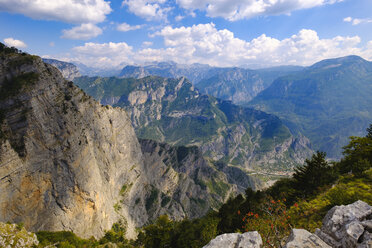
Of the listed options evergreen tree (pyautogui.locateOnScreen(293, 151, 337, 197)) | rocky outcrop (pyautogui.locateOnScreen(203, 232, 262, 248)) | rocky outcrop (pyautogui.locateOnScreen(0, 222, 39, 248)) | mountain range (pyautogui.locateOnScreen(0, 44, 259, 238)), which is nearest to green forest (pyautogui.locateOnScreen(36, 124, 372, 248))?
evergreen tree (pyautogui.locateOnScreen(293, 151, 337, 197))

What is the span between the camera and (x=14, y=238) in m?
42.0

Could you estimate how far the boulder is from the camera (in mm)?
13195

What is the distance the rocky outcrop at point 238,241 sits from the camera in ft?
46.8

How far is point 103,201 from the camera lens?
104 m

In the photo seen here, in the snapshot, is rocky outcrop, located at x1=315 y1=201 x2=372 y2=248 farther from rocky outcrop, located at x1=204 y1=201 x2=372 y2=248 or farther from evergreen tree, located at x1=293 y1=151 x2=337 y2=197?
evergreen tree, located at x1=293 y1=151 x2=337 y2=197

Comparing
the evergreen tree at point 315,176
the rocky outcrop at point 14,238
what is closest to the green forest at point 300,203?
the evergreen tree at point 315,176

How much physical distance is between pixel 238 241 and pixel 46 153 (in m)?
78.0

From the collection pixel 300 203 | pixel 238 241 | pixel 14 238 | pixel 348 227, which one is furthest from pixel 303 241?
pixel 14 238

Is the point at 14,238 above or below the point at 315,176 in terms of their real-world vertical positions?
below

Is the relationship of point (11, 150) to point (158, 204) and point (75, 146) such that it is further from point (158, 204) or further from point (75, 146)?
point (158, 204)

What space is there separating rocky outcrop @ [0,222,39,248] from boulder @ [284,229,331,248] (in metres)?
51.9

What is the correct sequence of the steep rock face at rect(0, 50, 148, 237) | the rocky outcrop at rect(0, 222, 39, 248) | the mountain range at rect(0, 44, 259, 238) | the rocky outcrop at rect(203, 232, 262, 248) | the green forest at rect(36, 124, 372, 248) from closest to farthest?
the rocky outcrop at rect(203, 232, 262, 248) → the green forest at rect(36, 124, 372, 248) → the rocky outcrop at rect(0, 222, 39, 248) → the steep rock face at rect(0, 50, 148, 237) → the mountain range at rect(0, 44, 259, 238)

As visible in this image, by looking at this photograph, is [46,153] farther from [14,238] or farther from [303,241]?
[303,241]

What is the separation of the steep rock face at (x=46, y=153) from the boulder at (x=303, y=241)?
2876 inches
